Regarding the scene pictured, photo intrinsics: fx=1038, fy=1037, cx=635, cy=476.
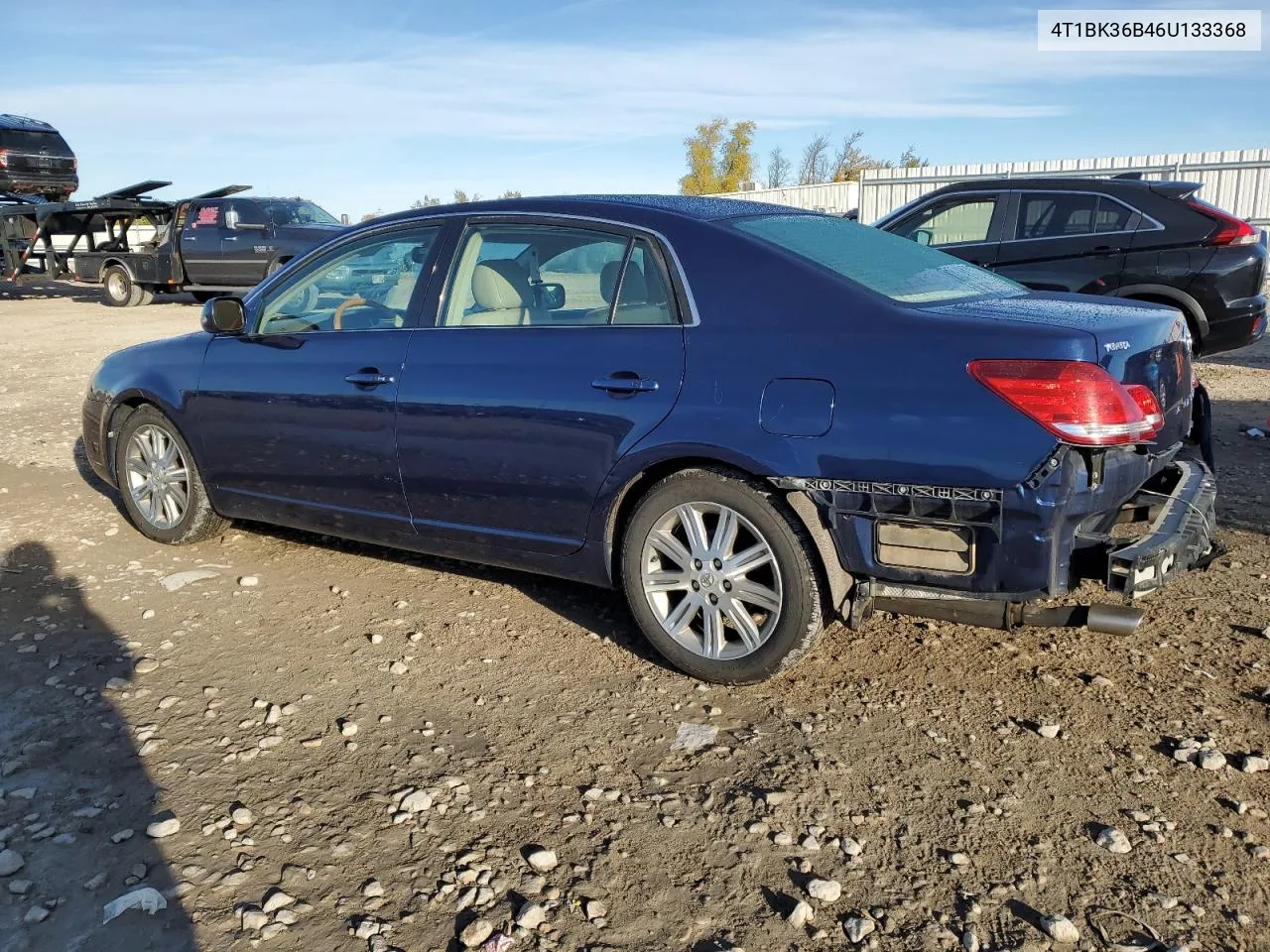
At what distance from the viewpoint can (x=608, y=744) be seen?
129 inches

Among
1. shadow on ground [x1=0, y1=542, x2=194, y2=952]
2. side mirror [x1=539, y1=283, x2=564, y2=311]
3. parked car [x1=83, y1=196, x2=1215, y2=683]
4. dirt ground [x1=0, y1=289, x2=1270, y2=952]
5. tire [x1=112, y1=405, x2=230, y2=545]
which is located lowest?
dirt ground [x1=0, y1=289, x2=1270, y2=952]

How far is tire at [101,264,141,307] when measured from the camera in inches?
770

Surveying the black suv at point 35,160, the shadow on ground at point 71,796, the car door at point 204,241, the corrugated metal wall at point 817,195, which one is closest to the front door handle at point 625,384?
the shadow on ground at point 71,796

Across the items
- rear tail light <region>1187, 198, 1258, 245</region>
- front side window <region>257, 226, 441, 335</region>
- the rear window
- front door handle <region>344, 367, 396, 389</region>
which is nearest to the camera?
front door handle <region>344, 367, 396, 389</region>

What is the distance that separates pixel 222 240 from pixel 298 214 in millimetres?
1306

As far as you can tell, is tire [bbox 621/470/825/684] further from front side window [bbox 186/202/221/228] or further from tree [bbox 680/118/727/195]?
tree [bbox 680/118/727/195]

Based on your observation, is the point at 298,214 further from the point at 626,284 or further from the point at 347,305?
the point at 626,284

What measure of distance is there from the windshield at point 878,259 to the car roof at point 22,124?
2357 centimetres

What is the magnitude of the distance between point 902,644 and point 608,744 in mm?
1318

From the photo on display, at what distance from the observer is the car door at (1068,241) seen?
8086 mm

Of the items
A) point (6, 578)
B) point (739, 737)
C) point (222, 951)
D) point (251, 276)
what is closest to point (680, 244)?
point (739, 737)

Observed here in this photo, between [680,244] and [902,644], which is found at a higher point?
[680,244]

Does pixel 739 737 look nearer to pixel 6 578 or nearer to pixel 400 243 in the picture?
pixel 400 243

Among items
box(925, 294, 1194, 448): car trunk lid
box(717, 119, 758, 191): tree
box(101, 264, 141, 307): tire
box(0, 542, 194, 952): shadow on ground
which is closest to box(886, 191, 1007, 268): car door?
box(925, 294, 1194, 448): car trunk lid
